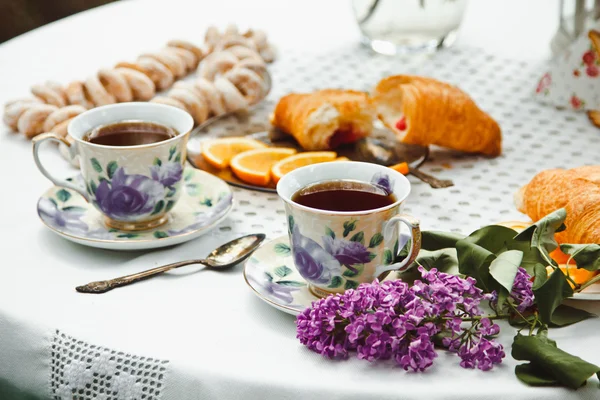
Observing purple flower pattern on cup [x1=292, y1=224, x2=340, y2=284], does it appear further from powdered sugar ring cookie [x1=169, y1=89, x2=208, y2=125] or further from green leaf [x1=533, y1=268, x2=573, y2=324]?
powdered sugar ring cookie [x1=169, y1=89, x2=208, y2=125]

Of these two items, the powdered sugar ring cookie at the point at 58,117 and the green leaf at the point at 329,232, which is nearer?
the green leaf at the point at 329,232

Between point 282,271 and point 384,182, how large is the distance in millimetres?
181

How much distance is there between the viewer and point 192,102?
5.43 ft

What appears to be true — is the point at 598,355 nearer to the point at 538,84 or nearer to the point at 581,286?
the point at 581,286

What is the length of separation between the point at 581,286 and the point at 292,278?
1.19ft

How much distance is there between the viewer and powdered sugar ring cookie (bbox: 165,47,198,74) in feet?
6.23

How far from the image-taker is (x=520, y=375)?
86cm

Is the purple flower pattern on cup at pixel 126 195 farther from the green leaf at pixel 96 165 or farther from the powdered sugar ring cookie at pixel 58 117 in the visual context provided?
the powdered sugar ring cookie at pixel 58 117

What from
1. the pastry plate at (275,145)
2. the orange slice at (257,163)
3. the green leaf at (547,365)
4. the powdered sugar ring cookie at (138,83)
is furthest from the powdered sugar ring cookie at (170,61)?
the green leaf at (547,365)

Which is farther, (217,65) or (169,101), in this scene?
(217,65)

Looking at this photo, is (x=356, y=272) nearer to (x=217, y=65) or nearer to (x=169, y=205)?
(x=169, y=205)

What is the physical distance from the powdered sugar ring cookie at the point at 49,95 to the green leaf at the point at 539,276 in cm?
105

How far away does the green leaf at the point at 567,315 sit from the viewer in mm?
960

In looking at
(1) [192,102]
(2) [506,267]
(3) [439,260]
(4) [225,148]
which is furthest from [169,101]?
(2) [506,267]
